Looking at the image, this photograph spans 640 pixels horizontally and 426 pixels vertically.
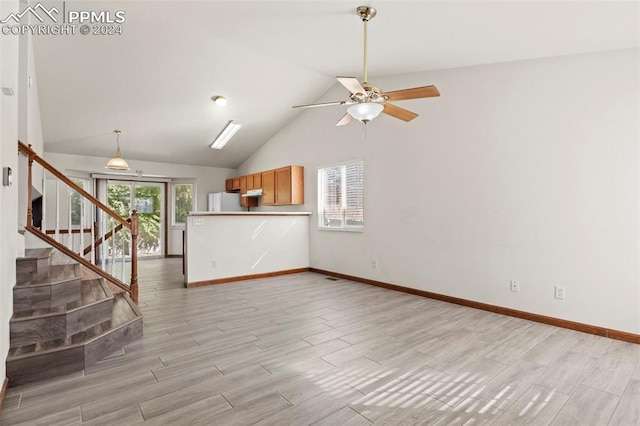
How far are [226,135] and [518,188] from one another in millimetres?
5691

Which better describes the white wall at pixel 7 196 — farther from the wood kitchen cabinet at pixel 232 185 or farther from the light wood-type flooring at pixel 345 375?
the wood kitchen cabinet at pixel 232 185

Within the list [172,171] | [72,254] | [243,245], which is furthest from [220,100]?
[172,171]

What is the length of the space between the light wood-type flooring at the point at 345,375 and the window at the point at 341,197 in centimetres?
219

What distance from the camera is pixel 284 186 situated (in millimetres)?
6777

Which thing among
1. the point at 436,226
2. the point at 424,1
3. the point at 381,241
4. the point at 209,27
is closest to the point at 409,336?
the point at 436,226

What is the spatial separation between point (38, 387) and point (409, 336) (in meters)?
2.92

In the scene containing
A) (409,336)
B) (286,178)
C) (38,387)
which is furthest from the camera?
(286,178)

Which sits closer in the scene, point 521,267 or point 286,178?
point 521,267

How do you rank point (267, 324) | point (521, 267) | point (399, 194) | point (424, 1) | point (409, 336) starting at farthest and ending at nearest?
point (399, 194) → point (521, 267) → point (267, 324) → point (409, 336) → point (424, 1)

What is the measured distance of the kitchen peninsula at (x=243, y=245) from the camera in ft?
16.7

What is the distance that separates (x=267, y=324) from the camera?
3.38m

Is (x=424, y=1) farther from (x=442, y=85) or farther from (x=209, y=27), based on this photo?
(x=209, y=27)

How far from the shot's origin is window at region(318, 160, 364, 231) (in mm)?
5543

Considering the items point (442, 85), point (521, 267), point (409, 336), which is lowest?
point (409, 336)
